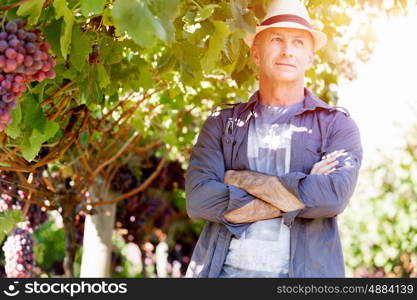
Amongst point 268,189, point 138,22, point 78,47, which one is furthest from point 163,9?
point 268,189

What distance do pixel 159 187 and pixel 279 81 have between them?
4908 mm

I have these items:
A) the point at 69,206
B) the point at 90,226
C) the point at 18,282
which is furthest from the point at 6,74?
the point at 90,226

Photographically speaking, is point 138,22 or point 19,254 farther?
point 19,254

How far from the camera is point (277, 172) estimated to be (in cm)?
330

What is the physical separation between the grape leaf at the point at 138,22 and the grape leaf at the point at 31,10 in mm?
351

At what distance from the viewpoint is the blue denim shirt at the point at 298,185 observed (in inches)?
123

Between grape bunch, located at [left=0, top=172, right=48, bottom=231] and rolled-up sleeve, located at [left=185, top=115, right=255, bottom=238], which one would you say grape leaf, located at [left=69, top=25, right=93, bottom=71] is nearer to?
rolled-up sleeve, located at [left=185, top=115, right=255, bottom=238]

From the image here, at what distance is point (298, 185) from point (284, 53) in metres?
0.60

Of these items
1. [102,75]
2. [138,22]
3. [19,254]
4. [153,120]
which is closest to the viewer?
[138,22]

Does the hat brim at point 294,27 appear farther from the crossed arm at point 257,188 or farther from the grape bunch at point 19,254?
the grape bunch at point 19,254

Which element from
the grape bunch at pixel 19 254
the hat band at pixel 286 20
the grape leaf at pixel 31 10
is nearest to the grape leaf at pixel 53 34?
Result: the grape leaf at pixel 31 10

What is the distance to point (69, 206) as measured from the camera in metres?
5.13

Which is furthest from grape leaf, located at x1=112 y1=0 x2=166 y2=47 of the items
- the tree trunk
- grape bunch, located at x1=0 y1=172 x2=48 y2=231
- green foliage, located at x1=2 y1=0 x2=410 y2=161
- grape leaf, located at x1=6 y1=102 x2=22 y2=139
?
the tree trunk

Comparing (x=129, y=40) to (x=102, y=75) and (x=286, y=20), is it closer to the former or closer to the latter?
(x=102, y=75)
